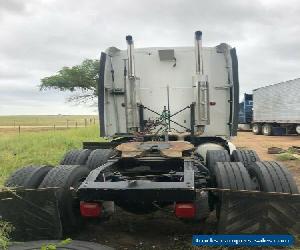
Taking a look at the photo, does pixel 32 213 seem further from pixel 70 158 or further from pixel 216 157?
pixel 216 157

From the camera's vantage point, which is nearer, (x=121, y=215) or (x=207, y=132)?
(x=121, y=215)

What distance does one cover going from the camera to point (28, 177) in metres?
5.77

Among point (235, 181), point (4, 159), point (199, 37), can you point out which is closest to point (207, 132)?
point (199, 37)

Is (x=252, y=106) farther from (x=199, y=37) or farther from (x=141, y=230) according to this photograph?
(x=141, y=230)

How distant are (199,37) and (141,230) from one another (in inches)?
165

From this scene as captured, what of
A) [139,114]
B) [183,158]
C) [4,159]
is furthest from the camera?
[4,159]

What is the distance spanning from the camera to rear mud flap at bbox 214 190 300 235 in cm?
512

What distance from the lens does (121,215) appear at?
7125 millimetres

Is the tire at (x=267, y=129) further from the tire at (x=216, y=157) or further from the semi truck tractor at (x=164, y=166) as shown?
the tire at (x=216, y=157)

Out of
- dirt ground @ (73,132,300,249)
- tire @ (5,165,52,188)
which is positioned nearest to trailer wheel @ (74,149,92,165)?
dirt ground @ (73,132,300,249)

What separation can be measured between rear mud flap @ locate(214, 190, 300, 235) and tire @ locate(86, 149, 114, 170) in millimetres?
2782

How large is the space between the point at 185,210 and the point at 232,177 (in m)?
0.80

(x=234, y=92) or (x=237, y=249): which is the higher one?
(x=234, y=92)

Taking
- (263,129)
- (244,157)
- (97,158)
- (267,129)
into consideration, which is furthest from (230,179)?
(263,129)
